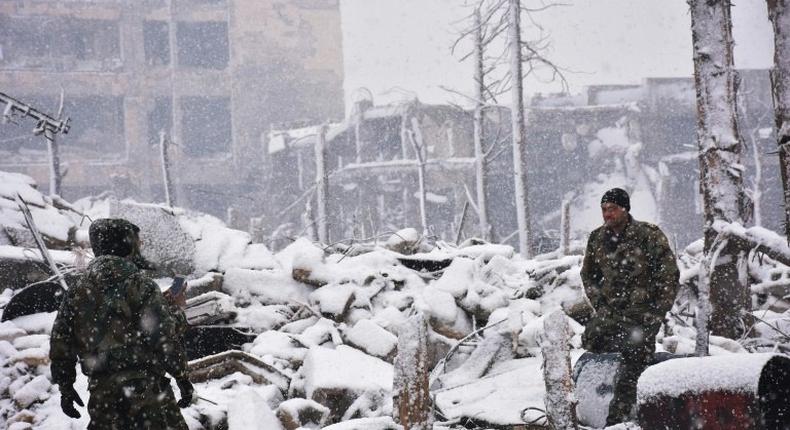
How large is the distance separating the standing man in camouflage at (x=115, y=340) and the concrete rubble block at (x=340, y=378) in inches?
69.3

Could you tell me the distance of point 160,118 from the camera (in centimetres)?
3209

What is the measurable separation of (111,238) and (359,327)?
3093 mm

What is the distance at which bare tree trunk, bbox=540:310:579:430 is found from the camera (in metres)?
3.72

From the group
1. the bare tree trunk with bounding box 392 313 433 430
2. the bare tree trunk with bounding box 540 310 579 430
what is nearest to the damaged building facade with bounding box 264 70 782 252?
the bare tree trunk with bounding box 540 310 579 430

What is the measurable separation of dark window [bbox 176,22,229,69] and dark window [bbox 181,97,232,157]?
196cm

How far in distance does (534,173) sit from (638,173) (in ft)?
12.7

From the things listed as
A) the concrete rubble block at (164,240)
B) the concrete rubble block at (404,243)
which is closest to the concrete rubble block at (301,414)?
the concrete rubble block at (164,240)

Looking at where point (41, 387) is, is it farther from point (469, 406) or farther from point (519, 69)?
point (519, 69)

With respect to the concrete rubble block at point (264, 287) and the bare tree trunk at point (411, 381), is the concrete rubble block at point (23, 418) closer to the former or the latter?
the concrete rubble block at point (264, 287)

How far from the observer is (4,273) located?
683 centimetres

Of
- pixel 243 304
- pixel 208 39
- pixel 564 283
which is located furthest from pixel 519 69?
pixel 208 39

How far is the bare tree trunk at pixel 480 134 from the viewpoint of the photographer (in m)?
15.7

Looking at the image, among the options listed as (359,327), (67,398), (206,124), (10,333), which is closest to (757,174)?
(359,327)

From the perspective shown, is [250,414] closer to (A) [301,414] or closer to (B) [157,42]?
(A) [301,414]
